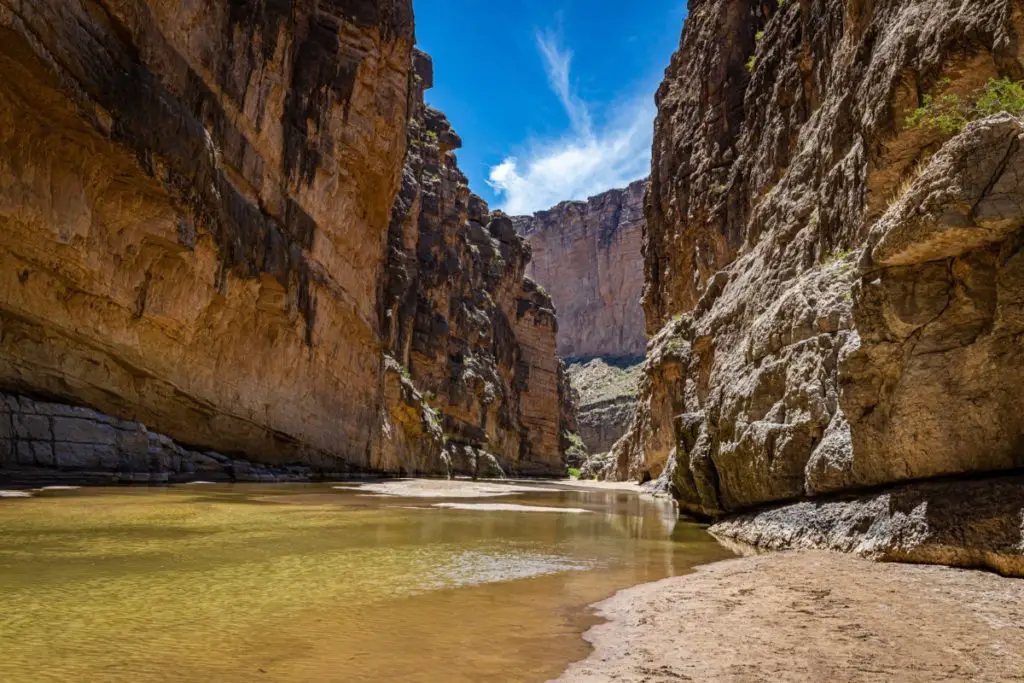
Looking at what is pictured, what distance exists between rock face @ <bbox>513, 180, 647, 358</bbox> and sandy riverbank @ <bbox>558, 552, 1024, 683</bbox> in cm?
12117

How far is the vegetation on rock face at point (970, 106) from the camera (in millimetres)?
7352

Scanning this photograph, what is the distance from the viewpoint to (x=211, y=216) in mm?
22531

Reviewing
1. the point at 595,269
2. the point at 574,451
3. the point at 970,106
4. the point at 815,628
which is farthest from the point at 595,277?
the point at 815,628

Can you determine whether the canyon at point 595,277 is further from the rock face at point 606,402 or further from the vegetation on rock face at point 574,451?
the vegetation on rock face at point 574,451

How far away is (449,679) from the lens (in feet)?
10.8

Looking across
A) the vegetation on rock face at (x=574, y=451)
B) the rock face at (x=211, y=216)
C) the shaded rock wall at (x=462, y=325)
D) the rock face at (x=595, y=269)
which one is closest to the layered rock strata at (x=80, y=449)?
the rock face at (x=211, y=216)

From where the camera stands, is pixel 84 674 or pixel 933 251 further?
pixel 933 251

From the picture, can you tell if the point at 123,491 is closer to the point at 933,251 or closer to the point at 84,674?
the point at 84,674

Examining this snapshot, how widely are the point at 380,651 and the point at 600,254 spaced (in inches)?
5246

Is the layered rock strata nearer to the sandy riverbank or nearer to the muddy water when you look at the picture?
the muddy water

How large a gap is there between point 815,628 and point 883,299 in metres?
4.69

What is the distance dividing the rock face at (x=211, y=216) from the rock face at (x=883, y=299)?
1720 centimetres

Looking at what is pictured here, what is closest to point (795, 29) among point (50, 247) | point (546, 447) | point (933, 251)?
point (933, 251)

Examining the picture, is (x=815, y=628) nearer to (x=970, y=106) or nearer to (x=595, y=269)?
(x=970, y=106)
